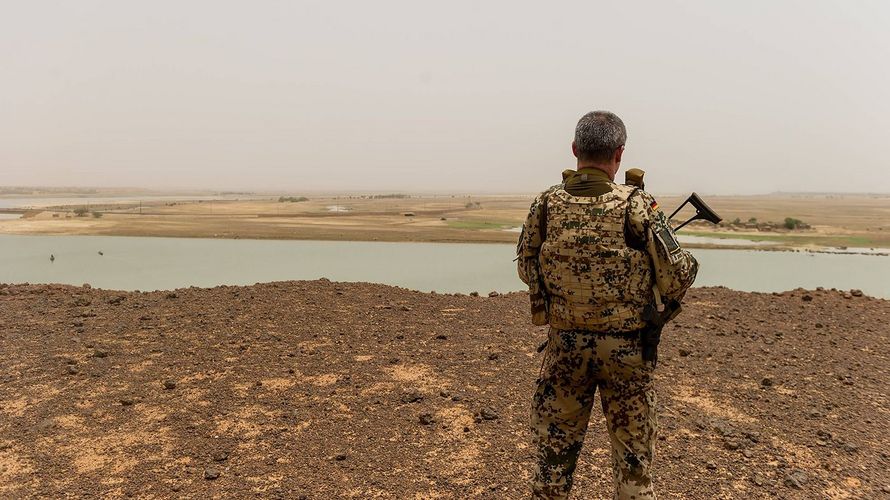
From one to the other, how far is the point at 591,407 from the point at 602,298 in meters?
0.72

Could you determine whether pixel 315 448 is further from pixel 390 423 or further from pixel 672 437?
pixel 672 437

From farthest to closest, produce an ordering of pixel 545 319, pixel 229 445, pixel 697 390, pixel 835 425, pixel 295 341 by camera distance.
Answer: pixel 295 341, pixel 697 390, pixel 835 425, pixel 229 445, pixel 545 319

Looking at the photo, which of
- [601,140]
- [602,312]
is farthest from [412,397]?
[601,140]

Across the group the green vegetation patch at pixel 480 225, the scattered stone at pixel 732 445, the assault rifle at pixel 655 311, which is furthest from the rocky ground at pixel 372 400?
the green vegetation patch at pixel 480 225

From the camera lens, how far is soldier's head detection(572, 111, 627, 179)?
332cm

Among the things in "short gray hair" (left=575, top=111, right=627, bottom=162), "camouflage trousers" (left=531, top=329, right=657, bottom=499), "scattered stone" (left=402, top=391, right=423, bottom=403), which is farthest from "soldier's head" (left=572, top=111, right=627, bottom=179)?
"scattered stone" (left=402, top=391, right=423, bottom=403)

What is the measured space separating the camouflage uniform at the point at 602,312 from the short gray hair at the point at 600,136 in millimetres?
118

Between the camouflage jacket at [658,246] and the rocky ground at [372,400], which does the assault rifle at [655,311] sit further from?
the rocky ground at [372,400]

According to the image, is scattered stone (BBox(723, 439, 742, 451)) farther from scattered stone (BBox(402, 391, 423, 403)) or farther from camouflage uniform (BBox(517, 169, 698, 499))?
scattered stone (BBox(402, 391, 423, 403))

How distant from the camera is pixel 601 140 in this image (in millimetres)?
3312

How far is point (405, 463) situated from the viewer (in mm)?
4859

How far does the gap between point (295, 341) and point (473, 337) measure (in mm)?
2793

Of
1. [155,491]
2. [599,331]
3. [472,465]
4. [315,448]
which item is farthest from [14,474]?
[599,331]

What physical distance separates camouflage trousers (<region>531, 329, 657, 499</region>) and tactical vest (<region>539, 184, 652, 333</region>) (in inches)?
5.1
